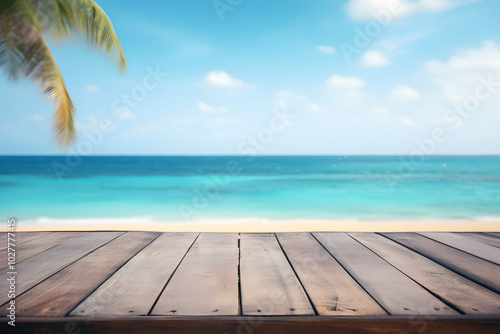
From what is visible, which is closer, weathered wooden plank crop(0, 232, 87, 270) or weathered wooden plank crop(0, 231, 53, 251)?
weathered wooden plank crop(0, 232, 87, 270)

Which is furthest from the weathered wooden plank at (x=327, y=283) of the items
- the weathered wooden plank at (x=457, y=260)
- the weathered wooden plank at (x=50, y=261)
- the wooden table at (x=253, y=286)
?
the weathered wooden plank at (x=50, y=261)

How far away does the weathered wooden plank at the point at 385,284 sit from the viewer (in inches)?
43.5

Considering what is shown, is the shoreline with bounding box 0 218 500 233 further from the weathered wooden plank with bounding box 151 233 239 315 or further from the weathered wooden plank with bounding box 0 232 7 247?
the weathered wooden plank with bounding box 151 233 239 315

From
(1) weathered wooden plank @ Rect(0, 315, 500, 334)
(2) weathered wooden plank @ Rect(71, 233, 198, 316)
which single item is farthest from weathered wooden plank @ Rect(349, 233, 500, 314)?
(2) weathered wooden plank @ Rect(71, 233, 198, 316)

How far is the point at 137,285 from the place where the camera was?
129 centimetres

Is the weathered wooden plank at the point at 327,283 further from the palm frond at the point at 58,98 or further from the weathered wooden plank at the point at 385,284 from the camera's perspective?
the palm frond at the point at 58,98

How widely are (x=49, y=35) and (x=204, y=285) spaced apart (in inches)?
143

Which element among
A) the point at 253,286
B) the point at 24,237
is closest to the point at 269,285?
the point at 253,286

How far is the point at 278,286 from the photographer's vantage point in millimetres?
1285

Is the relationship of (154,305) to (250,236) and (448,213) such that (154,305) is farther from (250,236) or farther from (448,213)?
(448,213)

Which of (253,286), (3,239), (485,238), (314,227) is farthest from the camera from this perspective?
(314,227)

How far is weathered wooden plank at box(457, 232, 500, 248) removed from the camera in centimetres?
208

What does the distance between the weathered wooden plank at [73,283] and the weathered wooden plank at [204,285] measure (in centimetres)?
32

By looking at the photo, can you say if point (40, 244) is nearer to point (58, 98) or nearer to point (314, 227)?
point (58, 98)
